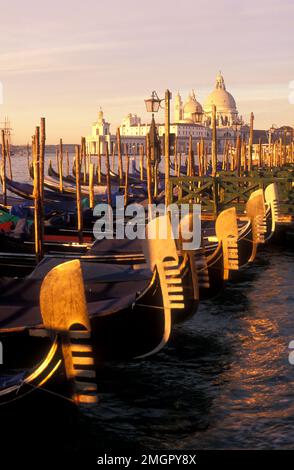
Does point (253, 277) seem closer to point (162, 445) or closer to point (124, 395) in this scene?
point (124, 395)

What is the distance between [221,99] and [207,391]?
126 meters

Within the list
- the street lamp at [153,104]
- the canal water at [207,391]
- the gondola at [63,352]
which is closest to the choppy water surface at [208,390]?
the canal water at [207,391]

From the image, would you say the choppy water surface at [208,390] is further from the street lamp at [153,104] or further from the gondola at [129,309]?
the street lamp at [153,104]

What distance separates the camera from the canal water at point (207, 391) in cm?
602

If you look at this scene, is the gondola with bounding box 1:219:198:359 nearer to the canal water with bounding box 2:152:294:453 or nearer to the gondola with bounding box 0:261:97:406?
the canal water with bounding box 2:152:294:453

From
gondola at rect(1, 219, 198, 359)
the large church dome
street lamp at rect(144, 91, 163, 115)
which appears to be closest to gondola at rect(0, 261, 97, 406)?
gondola at rect(1, 219, 198, 359)

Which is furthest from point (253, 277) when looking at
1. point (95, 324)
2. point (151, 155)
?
point (95, 324)

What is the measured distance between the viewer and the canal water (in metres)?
6.02

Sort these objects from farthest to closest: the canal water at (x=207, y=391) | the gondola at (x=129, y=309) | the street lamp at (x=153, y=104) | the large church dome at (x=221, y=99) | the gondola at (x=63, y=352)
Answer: the large church dome at (x=221, y=99), the street lamp at (x=153, y=104), the gondola at (x=129, y=309), the canal water at (x=207, y=391), the gondola at (x=63, y=352)

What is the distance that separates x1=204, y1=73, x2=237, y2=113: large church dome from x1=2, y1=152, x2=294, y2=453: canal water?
121339mm

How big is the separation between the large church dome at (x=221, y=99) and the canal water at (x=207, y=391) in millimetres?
121339

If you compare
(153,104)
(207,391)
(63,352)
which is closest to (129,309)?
(207,391)

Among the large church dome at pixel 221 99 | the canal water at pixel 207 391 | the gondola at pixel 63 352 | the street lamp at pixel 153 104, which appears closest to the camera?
the gondola at pixel 63 352

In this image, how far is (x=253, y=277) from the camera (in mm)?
12562
